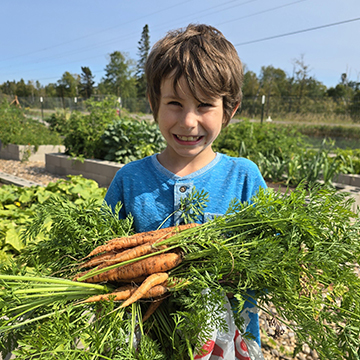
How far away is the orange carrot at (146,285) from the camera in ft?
3.66

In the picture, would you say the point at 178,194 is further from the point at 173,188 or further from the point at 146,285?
the point at 146,285

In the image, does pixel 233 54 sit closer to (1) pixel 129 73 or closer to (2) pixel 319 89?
(2) pixel 319 89

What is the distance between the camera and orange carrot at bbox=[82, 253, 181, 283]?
1177mm

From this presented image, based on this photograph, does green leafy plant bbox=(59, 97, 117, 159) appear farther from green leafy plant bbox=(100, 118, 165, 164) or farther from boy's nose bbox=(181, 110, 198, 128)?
boy's nose bbox=(181, 110, 198, 128)

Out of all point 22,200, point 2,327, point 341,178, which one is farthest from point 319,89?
point 2,327

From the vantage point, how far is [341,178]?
6.62 metres

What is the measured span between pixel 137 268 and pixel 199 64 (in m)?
0.90

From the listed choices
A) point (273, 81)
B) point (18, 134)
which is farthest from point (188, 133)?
point (273, 81)

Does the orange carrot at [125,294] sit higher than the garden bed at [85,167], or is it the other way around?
the orange carrot at [125,294]

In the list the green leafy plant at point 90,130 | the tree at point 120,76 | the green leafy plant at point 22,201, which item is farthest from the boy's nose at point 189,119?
the tree at point 120,76

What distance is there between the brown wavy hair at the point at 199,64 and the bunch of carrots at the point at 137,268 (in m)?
0.63

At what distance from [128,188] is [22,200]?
3971 mm

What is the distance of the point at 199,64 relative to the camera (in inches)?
52.2

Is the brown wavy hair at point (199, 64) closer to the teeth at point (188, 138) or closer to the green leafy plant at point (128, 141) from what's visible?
the teeth at point (188, 138)
